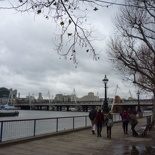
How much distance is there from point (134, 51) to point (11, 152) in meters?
16.5

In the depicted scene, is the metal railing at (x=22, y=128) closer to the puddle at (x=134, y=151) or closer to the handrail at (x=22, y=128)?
the handrail at (x=22, y=128)

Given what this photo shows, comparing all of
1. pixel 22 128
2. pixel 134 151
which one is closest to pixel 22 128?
pixel 22 128

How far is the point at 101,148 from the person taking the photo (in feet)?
43.2

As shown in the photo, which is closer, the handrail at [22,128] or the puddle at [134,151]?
the puddle at [134,151]

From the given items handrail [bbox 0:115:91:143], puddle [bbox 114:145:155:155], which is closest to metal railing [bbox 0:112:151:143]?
handrail [bbox 0:115:91:143]

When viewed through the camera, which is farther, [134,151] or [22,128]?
[22,128]

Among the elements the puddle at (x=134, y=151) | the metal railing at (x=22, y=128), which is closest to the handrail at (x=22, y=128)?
the metal railing at (x=22, y=128)

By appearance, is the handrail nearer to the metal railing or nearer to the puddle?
the metal railing

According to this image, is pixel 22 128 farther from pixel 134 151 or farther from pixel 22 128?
Answer: pixel 134 151

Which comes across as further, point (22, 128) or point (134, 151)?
point (22, 128)

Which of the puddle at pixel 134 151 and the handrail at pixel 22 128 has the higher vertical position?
the handrail at pixel 22 128

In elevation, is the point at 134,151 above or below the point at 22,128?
below

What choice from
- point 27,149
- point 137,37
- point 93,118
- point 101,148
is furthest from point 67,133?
point 137,37

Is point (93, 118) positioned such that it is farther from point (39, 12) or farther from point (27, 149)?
point (39, 12)
